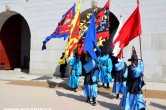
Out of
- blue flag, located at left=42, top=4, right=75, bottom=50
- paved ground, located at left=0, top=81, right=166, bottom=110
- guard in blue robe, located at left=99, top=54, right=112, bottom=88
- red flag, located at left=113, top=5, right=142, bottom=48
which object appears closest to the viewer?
red flag, located at left=113, top=5, right=142, bottom=48

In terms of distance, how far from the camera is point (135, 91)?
24.9 ft

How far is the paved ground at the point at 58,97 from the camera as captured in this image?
8445mm

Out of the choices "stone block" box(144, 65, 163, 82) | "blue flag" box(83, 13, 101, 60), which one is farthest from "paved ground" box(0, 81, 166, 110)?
"stone block" box(144, 65, 163, 82)

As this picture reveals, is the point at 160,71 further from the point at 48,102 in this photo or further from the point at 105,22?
the point at 48,102

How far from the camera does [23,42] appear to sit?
2158cm

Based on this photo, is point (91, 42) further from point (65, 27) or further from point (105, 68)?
point (105, 68)

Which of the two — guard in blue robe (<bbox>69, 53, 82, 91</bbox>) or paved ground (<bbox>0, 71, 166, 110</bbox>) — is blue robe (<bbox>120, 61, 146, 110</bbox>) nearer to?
paved ground (<bbox>0, 71, 166, 110</bbox>)

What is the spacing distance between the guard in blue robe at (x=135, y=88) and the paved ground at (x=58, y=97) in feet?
2.60

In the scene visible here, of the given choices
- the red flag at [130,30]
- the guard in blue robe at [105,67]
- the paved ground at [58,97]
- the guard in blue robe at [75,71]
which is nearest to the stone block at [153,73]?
the paved ground at [58,97]

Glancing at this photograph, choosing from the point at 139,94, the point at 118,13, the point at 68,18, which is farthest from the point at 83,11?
the point at 139,94

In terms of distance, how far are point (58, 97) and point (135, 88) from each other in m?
3.18

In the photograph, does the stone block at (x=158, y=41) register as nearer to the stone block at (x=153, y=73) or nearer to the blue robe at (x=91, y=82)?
the stone block at (x=153, y=73)

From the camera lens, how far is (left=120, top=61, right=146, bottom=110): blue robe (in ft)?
24.6

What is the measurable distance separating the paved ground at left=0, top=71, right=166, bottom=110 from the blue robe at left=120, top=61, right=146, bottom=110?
78 centimetres
